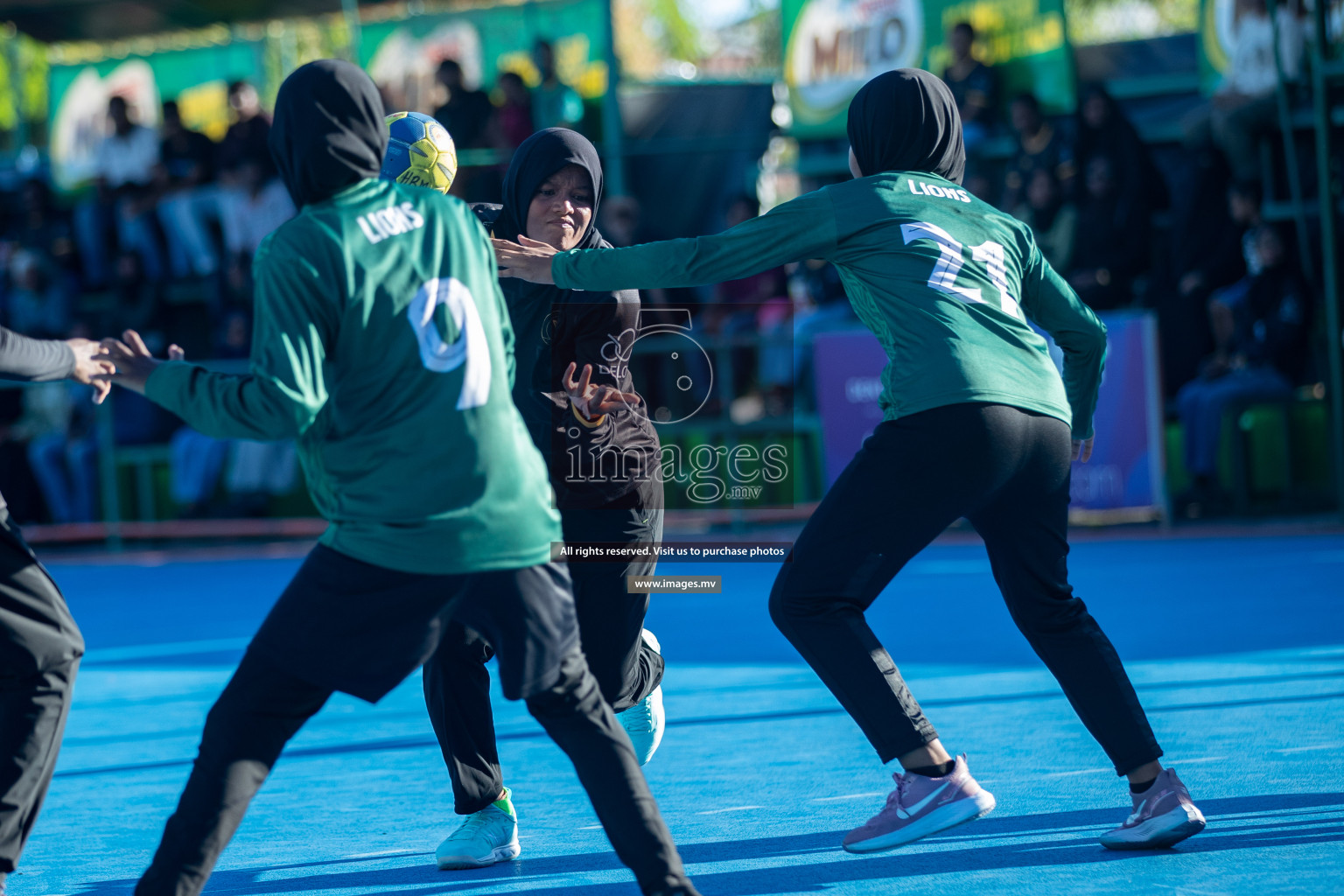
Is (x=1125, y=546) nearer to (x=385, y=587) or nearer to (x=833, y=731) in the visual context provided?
(x=833, y=731)

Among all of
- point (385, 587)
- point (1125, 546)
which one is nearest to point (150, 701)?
point (385, 587)

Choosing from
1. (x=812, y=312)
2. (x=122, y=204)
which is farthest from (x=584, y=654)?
(x=122, y=204)

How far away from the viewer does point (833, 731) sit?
5473mm

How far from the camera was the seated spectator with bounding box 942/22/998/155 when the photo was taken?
13.8m

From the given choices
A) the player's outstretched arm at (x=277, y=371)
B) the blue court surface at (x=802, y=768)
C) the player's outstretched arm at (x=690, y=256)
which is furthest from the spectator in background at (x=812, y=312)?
the player's outstretched arm at (x=277, y=371)

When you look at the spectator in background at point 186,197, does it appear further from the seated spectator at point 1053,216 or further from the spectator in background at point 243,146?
the seated spectator at point 1053,216

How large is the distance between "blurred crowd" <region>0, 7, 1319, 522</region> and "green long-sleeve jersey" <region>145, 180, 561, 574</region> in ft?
26.2

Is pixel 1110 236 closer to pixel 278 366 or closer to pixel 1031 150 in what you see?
pixel 1031 150

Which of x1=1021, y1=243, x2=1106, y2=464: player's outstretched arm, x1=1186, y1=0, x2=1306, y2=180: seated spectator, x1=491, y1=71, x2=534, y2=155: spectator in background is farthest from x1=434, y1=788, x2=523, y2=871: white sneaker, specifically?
x1=491, y1=71, x2=534, y2=155: spectator in background

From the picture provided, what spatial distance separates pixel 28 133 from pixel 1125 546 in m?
17.0

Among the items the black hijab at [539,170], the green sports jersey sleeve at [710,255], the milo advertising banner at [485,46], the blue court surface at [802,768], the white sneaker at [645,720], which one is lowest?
the blue court surface at [802,768]

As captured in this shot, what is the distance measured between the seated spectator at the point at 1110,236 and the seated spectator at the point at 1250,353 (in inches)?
34.6

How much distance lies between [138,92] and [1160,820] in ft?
55.0

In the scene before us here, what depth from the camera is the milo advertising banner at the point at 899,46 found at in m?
13.9
